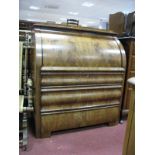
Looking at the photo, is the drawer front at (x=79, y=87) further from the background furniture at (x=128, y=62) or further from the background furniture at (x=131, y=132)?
the background furniture at (x=131, y=132)

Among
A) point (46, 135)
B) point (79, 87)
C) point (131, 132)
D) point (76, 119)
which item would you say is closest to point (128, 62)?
point (79, 87)

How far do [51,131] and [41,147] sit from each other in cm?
24

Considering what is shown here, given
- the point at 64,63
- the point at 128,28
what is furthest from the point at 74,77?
the point at 128,28

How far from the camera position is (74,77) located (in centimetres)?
207

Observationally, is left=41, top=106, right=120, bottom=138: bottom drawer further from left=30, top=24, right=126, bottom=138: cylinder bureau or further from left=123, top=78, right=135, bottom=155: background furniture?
left=123, top=78, right=135, bottom=155: background furniture

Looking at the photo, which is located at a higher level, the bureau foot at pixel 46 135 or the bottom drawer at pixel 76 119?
the bottom drawer at pixel 76 119

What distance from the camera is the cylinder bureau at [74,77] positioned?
1.93 m

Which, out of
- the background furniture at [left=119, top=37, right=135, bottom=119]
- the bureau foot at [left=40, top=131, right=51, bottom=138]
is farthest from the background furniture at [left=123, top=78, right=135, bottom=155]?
the background furniture at [left=119, top=37, right=135, bottom=119]

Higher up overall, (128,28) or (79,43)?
(128,28)

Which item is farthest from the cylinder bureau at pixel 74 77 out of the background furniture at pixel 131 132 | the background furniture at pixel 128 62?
the background furniture at pixel 131 132

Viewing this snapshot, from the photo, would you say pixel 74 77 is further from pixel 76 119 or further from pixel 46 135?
pixel 46 135

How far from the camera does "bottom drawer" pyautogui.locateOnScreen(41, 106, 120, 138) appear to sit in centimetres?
202

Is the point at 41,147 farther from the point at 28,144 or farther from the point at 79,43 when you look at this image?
the point at 79,43
